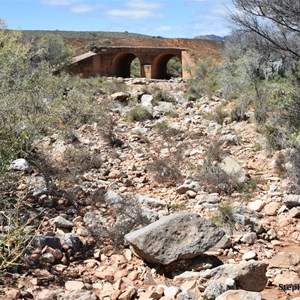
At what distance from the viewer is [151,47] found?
26.6m

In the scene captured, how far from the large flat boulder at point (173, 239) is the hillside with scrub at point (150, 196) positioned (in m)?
0.01

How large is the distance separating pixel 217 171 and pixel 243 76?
722 cm

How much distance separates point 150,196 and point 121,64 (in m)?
23.9

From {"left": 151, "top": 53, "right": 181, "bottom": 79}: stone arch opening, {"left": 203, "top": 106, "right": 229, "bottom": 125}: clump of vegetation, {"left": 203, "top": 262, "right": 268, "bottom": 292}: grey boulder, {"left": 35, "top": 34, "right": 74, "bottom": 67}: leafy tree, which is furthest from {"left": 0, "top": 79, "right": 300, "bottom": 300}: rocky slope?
{"left": 151, "top": 53, "right": 181, "bottom": 79}: stone arch opening

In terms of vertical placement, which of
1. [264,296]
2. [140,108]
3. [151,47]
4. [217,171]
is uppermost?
[151,47]

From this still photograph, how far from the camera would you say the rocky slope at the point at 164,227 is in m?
3.70

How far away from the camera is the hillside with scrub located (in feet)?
12.4

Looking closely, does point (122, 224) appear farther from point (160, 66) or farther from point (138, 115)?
point (160, 66)

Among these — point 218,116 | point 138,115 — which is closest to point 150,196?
point 218,116

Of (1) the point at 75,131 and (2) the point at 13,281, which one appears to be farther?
(1) the point at 75,131

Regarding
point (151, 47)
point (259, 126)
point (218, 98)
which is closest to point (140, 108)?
point (218, 98)

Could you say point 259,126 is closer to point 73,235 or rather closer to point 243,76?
point 243,76

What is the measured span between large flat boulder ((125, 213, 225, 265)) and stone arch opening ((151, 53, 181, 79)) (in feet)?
74.3

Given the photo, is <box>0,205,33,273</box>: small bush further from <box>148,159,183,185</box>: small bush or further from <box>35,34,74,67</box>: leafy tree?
<box>35,34,74,67</box>: leafy tree
